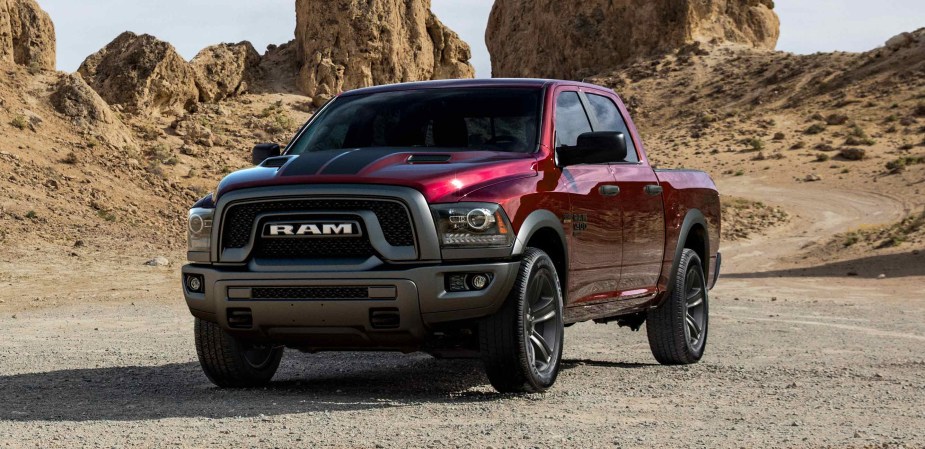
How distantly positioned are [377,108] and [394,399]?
2.07m

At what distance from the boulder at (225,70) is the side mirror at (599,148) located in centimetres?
3965

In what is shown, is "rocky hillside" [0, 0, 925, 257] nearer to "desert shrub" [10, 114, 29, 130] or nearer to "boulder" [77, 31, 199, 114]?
"boulder" [77, 31, 199, 114]

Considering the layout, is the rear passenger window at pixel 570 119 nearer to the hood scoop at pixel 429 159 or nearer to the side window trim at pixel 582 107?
the side window trim at pixel 582 107

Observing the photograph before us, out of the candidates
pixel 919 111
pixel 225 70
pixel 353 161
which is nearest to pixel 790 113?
pixel 919 111

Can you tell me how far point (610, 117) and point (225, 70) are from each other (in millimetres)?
40171

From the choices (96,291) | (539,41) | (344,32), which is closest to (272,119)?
(344,32)

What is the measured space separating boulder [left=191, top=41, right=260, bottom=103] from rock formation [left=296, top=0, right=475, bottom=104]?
6.60ft

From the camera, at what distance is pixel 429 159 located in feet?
26.3

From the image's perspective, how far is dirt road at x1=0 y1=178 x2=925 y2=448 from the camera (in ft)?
21.9

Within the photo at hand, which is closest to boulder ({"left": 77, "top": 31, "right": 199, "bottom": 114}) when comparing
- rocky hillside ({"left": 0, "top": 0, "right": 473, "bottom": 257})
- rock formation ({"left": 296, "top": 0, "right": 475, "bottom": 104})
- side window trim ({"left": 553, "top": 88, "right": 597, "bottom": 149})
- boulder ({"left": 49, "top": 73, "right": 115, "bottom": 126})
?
rocky hillside ({"left": 0, "top": 0, "right": 473, "bottom": 257})

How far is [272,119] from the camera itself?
47.6 m

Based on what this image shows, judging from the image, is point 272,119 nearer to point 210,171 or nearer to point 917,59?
point 210,171

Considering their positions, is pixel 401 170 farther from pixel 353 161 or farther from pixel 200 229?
pixel 200 229

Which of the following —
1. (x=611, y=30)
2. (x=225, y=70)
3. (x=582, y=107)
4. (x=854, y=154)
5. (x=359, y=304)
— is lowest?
(x=854, y=154)
